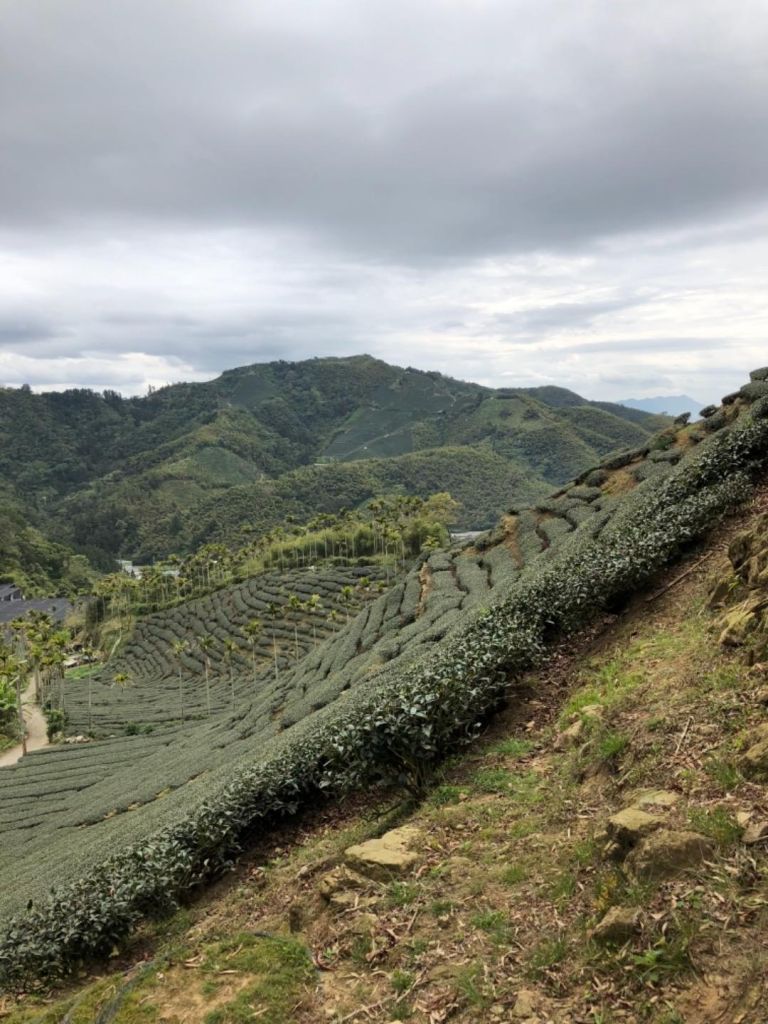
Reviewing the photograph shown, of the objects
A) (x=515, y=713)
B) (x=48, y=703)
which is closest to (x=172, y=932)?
(x=515, y=713)

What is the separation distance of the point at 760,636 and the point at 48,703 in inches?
2460

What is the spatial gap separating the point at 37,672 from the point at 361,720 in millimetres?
64537

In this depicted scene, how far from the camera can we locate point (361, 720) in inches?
353

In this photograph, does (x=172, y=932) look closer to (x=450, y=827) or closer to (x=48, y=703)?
(x=450, y=827)

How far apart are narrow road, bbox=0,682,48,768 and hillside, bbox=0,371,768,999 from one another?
7.51 metres

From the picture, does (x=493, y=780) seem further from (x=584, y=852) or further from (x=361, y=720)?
(x=584, y=852)

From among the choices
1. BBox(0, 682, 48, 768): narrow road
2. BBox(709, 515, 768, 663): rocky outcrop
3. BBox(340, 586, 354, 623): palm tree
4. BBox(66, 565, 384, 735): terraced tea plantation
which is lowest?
BBox(0, 682, 48, 768): narrow road

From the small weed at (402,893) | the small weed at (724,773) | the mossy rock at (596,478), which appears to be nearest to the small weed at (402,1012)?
the small weed at (402,893)

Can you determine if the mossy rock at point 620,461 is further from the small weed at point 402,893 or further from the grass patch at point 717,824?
the small weed at point 402,893

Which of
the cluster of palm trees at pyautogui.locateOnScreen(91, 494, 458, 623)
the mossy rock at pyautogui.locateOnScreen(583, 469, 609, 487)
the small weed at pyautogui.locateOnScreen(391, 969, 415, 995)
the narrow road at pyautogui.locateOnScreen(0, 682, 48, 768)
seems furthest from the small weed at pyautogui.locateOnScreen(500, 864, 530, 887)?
the cluster of palm trees at pyautogui.locateOnScreen(91, 494, 458, 623)

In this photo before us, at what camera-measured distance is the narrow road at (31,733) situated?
45.2 meters

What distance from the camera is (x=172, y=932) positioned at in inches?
309

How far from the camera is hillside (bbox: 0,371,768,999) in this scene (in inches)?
329

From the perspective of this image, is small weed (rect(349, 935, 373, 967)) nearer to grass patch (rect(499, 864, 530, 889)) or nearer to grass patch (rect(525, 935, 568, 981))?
grass patch (rect(499, 864, 530, 889))
